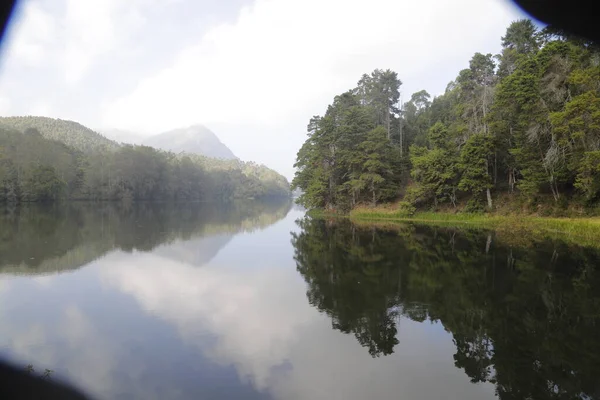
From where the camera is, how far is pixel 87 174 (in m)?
71.2

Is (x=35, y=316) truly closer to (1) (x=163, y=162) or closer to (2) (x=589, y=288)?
(2) (x=589, y=288)

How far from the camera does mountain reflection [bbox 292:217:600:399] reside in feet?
18.4

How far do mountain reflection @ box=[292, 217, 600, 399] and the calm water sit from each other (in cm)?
4

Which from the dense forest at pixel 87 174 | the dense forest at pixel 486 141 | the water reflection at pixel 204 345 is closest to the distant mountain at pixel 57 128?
the dense forest at pixel 87 174

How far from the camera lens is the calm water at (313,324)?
5395mm

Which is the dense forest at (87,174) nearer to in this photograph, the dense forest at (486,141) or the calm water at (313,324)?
the dense forest at (486,141)

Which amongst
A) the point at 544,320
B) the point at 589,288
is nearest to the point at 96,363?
the point at 544,320

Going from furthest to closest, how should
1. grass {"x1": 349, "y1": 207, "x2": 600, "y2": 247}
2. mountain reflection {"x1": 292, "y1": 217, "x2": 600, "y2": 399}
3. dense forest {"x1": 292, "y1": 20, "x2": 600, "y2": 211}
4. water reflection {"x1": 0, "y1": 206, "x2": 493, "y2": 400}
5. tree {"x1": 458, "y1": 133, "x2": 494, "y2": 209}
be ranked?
tree {"x1": 458, "y1": 133, "x2": 494, "y2": 209} → dense forest {"x1": 292, "y1": 20, "x2": 600, "y2": 211} → grass {"x1": 349, "y1": 207, "x2": 600, "y2": 247} → mountain reflection {"x1": 292, "y1": 217, "x2": 600, "y2": 399} → water reflection {"x1": 0, "y1": 206, "x2": 493, "y2": 400}

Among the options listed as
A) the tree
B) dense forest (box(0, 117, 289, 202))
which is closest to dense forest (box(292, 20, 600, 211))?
the tree

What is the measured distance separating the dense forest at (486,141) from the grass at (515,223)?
1.46 meters

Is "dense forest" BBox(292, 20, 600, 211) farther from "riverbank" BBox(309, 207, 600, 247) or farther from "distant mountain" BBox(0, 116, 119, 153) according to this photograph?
"distant mountain" BBox(0, 116, 119, 153)

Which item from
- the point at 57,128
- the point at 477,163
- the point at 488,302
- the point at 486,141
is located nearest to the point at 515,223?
the point at 477,163

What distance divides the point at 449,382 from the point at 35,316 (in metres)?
8.81

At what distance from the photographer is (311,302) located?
31.4 ft
